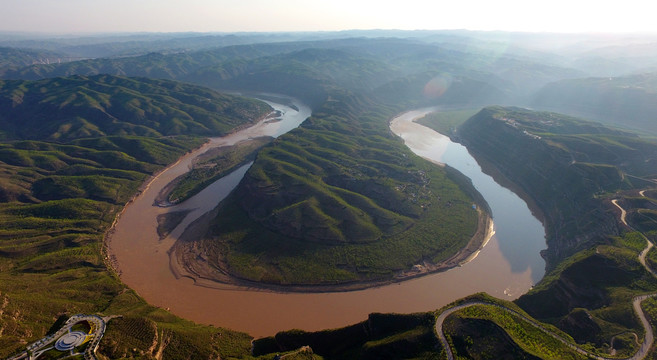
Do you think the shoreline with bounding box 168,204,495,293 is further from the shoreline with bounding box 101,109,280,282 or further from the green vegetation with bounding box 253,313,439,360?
the green vegetation with bounding box 253,313,439,360

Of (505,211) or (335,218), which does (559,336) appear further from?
(505,211)

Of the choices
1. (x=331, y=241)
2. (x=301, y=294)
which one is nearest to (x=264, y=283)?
(x=301, y=294)

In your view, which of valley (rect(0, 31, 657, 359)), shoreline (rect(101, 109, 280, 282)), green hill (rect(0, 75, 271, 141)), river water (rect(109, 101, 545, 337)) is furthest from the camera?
green hill (rect(0, 75, 271, 141))

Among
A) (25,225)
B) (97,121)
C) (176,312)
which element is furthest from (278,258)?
(97,121)

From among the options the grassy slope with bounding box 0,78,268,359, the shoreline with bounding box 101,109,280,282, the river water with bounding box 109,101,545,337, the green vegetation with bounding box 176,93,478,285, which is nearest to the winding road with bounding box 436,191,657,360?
the river water with bounding box 109,101,545,337

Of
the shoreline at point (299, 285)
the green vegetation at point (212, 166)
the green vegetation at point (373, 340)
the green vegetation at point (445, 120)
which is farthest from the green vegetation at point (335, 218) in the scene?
the green vegetation at point (445, 120)

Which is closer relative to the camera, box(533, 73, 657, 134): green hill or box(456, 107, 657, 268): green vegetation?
box(456, 107, 657, 268): green vegetation

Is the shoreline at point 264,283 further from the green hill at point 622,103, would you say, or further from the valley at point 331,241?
the green hill at point 622,103

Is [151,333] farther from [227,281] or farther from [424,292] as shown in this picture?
[424,292]
